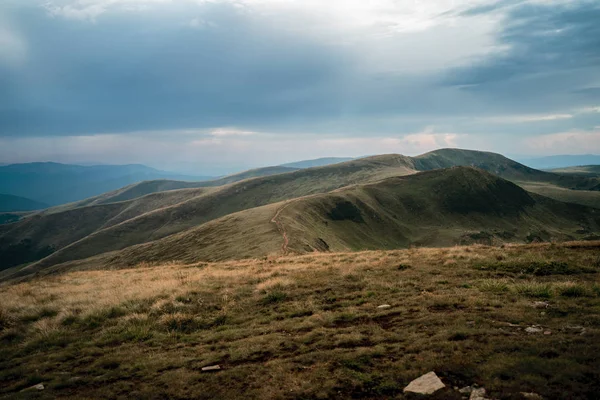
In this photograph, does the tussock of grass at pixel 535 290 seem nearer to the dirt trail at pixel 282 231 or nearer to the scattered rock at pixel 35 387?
the scattered rock at pixel 35 387

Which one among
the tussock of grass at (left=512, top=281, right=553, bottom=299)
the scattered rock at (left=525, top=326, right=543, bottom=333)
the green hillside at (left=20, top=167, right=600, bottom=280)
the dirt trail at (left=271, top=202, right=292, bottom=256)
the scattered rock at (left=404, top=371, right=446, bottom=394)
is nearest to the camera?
the scattered rock at (left=404, top=371, right=446, bottom=394)

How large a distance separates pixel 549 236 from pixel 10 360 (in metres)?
150

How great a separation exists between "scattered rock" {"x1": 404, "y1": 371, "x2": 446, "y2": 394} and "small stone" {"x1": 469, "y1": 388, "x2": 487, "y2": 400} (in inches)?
24.6

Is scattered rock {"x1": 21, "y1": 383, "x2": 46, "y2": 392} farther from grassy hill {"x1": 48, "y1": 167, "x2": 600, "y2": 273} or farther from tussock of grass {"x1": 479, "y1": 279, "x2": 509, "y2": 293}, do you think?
Answer: grassy hill {"x1": 48, "y1": 167, "x2": 600, "y2": 273}

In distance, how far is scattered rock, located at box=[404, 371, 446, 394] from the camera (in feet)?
24.6

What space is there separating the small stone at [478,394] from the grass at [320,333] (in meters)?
0.23

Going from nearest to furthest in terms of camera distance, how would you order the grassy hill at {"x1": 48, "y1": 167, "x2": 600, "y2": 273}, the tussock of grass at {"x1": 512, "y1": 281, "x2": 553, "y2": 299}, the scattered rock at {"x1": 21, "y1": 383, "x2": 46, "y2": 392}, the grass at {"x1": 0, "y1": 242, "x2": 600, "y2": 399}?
the grass at {"x1": 0, "y1": 242, "x2": 600, "y2": 399}, the scattered rock at {"x1": 21, "y1": 383, "x2": 46, "y2": 392}, the tussock of grass at {"x1": 512, "y1": 281, "x2": 553, "y2": 299}, the grassy hill at {"x1": 48, "y1": 167, "x2": 600, "y2": 273}

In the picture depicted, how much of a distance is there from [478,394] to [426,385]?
109 centimetres

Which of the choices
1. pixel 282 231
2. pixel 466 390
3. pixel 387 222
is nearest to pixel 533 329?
pixel 466 390

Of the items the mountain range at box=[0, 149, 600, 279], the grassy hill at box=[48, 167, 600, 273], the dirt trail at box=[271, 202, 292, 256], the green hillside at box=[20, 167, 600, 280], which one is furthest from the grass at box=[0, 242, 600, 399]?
the mountain range at box=[0, 149, 600, 279]

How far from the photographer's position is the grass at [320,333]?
8305 millimetres

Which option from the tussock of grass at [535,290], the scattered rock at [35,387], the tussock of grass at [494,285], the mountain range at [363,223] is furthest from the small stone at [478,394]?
the mountain range at [363,223]

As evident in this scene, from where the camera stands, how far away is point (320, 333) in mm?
11906

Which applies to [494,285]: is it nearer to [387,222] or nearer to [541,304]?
[541,304]
